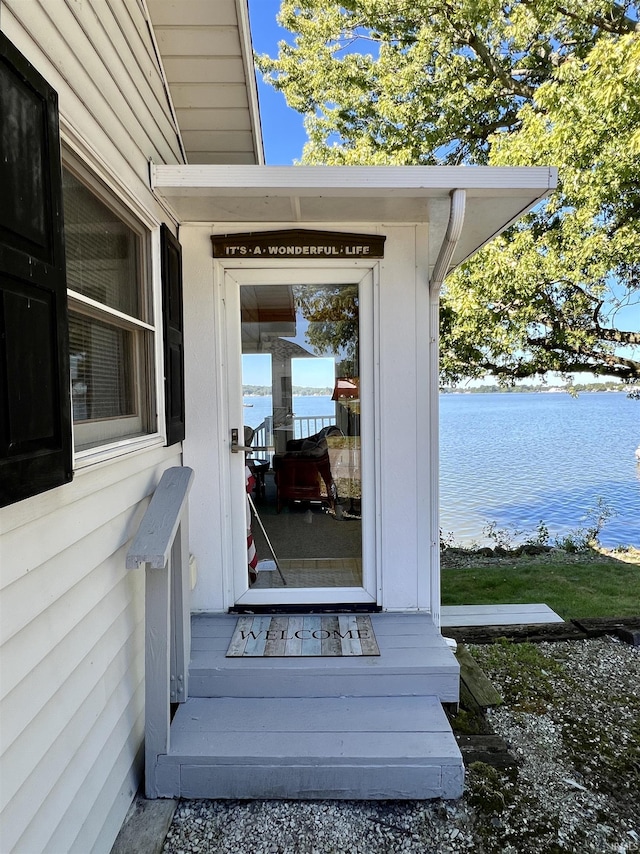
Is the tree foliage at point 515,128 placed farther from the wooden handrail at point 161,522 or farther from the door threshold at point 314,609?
the wooden handrail at point 161,522

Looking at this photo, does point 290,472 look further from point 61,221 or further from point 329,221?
point 61,221

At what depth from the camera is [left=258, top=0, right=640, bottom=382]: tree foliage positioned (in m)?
5.11

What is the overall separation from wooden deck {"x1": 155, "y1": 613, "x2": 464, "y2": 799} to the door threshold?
27 cm

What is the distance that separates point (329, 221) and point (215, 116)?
2.97 feet

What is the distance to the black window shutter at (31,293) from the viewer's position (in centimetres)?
108

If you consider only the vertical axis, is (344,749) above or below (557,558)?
above

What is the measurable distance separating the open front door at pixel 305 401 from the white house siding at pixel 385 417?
0.24 feet

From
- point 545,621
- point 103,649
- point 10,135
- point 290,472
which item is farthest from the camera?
point 545,621

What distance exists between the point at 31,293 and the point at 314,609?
2.19 metres

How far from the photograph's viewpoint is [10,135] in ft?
3.62

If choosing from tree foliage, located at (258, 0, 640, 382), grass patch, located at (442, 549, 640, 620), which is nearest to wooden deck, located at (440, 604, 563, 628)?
grass patch, located at (442, 549, 640, 620)

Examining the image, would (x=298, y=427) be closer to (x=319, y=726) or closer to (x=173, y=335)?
(x=173, y=335)

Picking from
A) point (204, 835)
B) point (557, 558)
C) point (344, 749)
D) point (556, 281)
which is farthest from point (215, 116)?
point (557, 558)

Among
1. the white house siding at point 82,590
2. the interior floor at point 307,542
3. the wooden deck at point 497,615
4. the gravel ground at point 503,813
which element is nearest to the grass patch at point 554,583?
the wooden deck at point 497,615
